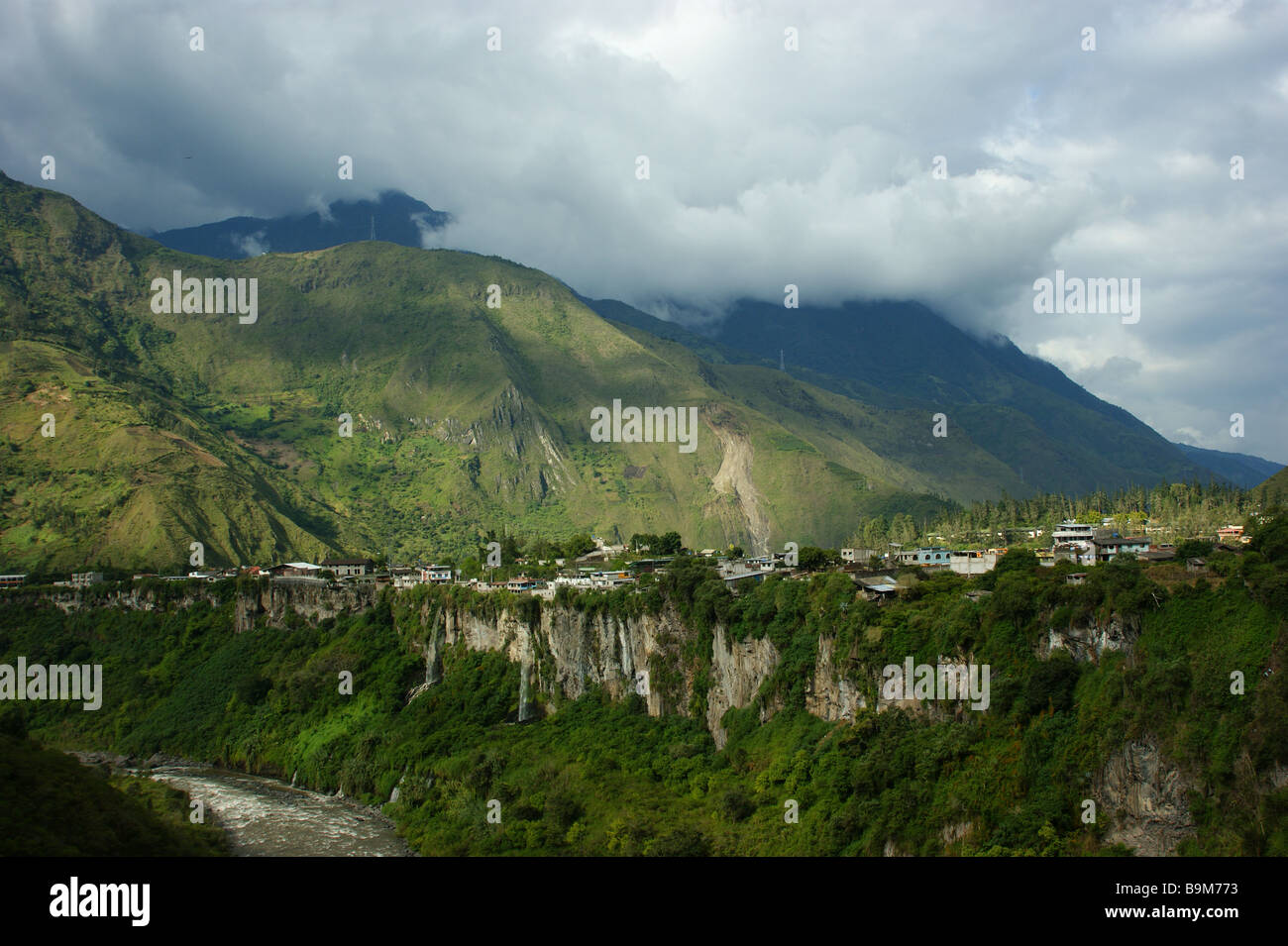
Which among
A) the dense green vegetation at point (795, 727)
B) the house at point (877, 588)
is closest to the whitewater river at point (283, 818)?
the dense green vegetation at point (795, 727)

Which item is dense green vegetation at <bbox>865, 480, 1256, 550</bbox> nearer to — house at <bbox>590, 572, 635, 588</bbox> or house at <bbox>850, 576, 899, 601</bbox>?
house at <bbox>850, 576, 899, 601</bbox>

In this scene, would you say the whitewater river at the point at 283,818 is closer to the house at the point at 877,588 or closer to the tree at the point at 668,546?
the house at the point at 877,588

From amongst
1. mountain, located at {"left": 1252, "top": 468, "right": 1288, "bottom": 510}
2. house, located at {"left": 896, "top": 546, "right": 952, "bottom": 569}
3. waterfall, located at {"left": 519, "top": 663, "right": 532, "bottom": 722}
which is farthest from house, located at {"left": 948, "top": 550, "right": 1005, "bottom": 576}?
mountain, located at {"left": 1252, "top": 468, "right": 1288, "bottom": 510}

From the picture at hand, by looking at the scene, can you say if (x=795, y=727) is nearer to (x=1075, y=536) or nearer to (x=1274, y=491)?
(x=1075, y=536)

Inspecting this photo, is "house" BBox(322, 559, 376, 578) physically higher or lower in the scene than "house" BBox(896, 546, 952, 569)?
lower

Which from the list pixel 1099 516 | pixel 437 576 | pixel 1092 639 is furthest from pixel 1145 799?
pixel 1099 516

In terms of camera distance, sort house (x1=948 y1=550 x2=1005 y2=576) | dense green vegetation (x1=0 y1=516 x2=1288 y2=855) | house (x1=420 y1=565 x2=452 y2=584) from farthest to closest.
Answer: house (x1=420 y1=565 x2=452 y2=584), house (x1=948 y1=550 x2=1005 y2=576), dense green vegetation (x1=0 y1=516 x2=1288 y2=855)
